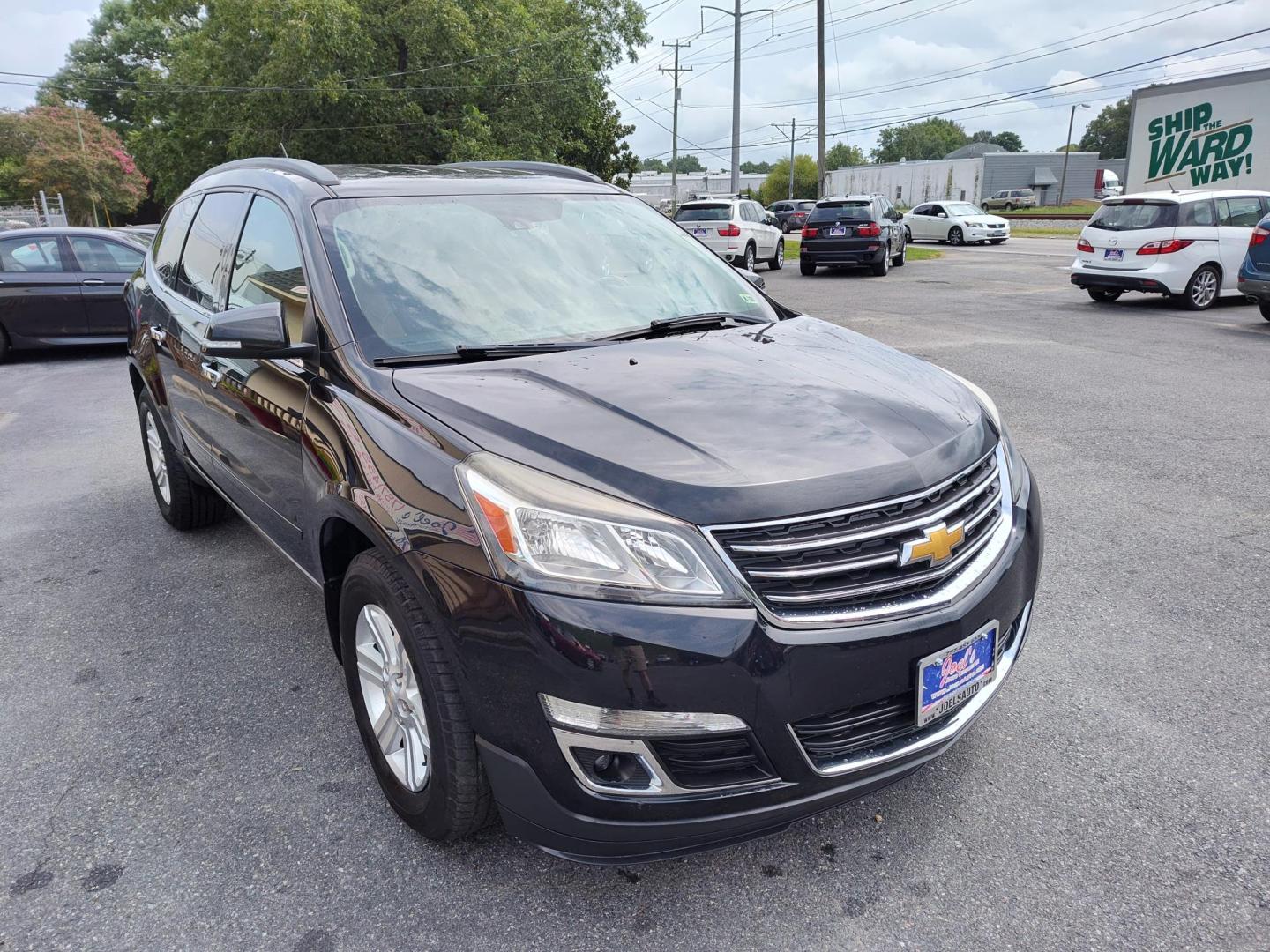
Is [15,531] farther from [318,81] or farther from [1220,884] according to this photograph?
[318,81]

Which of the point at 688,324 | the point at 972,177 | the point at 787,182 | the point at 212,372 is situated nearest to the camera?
the point at 688,324

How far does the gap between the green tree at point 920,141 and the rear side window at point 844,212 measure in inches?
5505

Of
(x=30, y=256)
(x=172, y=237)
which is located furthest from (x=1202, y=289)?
(x=30, y=256)

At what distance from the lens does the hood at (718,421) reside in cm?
213

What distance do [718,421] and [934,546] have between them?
601 mm

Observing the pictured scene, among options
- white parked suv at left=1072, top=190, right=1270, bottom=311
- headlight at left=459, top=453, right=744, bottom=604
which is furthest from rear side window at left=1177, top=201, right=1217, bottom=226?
headlight at left=459, top=453, right=744, bottom=604

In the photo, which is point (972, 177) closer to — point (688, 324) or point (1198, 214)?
point (1198, 214)

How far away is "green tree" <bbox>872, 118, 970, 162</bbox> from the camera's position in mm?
151375

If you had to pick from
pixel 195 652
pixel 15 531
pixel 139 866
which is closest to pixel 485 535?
pixel 139 866

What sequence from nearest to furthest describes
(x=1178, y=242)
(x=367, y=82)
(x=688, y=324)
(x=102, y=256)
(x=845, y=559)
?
1. (x=845, y=559)
2. (x=688, y=324)
3. (x=102, y=256)
4. (x=1178, y=242)
5. (x=367, y=82)

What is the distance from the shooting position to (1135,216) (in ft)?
44.9

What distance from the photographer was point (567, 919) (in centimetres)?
229

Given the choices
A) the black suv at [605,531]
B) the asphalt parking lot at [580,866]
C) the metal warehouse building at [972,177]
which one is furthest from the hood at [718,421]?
the metal warehouse building at [972,177]

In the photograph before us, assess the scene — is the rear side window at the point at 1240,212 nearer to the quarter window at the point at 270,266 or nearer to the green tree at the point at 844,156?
the quarter window at the point at 270,266
